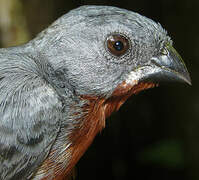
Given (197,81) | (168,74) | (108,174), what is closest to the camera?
(168,74)

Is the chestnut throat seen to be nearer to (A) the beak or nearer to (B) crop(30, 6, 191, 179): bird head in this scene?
(B) crop(30, 6, 191, 179): bird head

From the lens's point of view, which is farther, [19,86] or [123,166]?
[123,166]

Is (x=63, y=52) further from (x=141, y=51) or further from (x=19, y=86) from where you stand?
(x=141, y=51)

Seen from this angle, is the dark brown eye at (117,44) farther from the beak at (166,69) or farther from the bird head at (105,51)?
the beak at (166,69)

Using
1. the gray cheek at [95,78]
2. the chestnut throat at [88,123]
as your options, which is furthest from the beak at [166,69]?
the gray cheek at [95,78]

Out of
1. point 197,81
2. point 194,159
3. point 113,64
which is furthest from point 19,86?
point 194,159

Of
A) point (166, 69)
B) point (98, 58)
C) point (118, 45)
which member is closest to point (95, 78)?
point (98, 58)

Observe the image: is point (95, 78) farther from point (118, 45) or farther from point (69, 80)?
point (118, 45)
